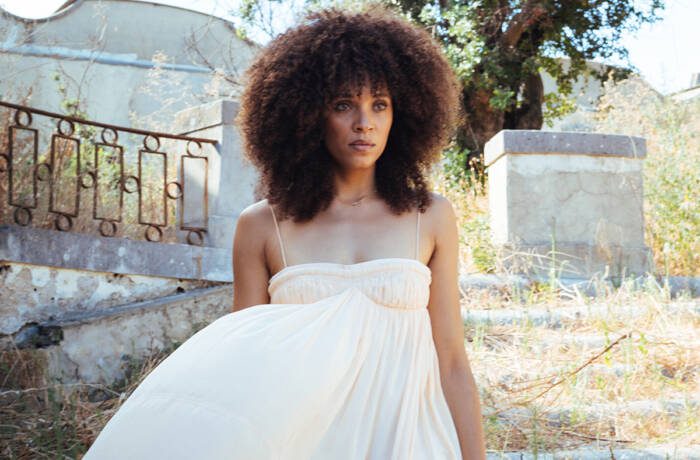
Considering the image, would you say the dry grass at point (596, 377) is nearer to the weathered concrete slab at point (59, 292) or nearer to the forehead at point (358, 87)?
the forehead at point (358, 87)

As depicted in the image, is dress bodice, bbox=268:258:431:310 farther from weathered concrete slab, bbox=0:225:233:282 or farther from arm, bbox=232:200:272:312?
weathered concrete slab, bbox=0:225:233:282

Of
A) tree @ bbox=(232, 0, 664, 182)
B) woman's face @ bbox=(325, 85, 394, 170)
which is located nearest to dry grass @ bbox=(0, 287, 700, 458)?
woman's face @ bbox=(325, 85, 394, 170)

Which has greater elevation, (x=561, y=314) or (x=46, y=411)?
(x=561, y=314)

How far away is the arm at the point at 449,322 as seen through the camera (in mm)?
2217

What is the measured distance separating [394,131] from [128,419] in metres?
1.26

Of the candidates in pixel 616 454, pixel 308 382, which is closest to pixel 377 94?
pixel 308 382

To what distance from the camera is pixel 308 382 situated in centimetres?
181

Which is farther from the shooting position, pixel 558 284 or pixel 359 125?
pixel 558 284

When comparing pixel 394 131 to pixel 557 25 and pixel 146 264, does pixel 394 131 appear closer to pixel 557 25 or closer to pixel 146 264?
pixel 146 264

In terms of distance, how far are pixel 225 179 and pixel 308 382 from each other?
4056mm

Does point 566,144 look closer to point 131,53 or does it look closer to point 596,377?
point 596,377

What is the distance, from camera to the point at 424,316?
7.43 feet

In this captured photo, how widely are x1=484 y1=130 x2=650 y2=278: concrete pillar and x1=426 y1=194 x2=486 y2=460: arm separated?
153 inches

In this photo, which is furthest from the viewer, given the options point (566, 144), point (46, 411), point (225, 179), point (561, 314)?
point (566, 144)
